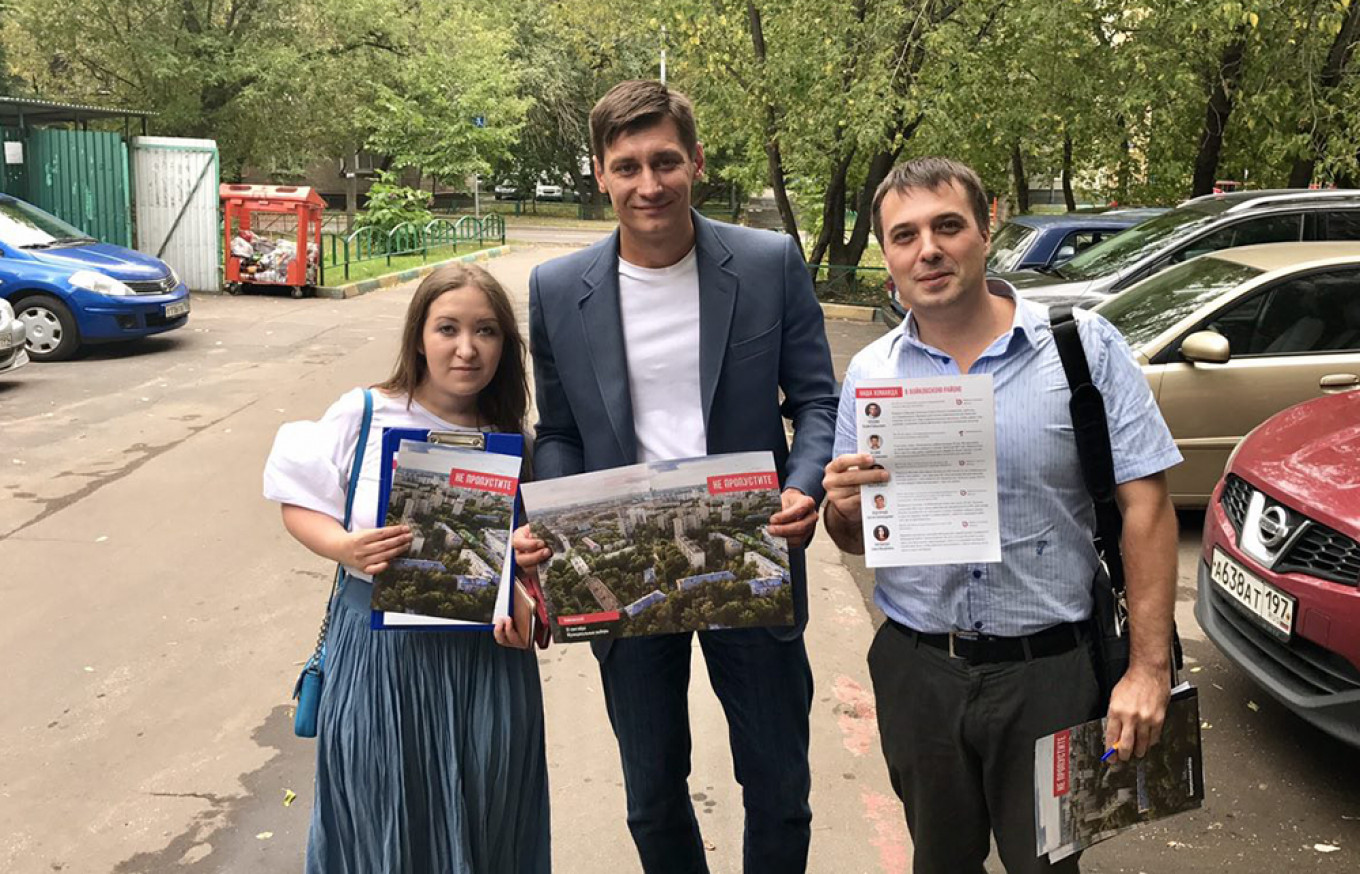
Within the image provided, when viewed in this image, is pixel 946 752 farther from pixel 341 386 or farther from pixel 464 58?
pixel 464 58

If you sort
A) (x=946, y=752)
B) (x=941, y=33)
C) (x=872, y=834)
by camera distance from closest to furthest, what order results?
1. (x=946, y=752)
2. (x=872, y=834)
3. (x=941, y=33)

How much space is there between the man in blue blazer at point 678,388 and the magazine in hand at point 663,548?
0.47ft

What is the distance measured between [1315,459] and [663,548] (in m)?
3.04

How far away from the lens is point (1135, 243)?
10.5m

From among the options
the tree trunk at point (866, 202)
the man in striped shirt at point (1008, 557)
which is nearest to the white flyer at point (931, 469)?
the man in striped shirt at point (1008, 557)

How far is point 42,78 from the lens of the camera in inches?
1023

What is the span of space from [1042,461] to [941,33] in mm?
14629

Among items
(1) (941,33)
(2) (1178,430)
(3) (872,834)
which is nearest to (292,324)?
(1) (941,33)

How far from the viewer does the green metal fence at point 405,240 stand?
71.4 feet

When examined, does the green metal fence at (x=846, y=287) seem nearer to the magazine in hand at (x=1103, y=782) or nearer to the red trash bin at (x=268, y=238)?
the red trash bin at (x=268, y=238)

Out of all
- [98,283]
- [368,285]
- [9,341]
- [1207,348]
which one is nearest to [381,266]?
[368,285]

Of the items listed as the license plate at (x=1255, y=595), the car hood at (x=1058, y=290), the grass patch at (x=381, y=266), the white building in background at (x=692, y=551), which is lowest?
the license plate at (x=1255, y=595)

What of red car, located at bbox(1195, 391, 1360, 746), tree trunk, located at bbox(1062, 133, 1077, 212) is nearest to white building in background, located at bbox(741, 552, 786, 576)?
red car, located at bbox(1195, 391, 1360, 746)

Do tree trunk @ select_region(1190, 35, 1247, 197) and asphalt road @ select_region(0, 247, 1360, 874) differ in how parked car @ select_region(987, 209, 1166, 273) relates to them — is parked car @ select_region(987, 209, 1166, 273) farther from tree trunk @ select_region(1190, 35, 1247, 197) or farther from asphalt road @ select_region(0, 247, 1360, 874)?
asphalt road @ select_region(0, 247, 1360, 874)
